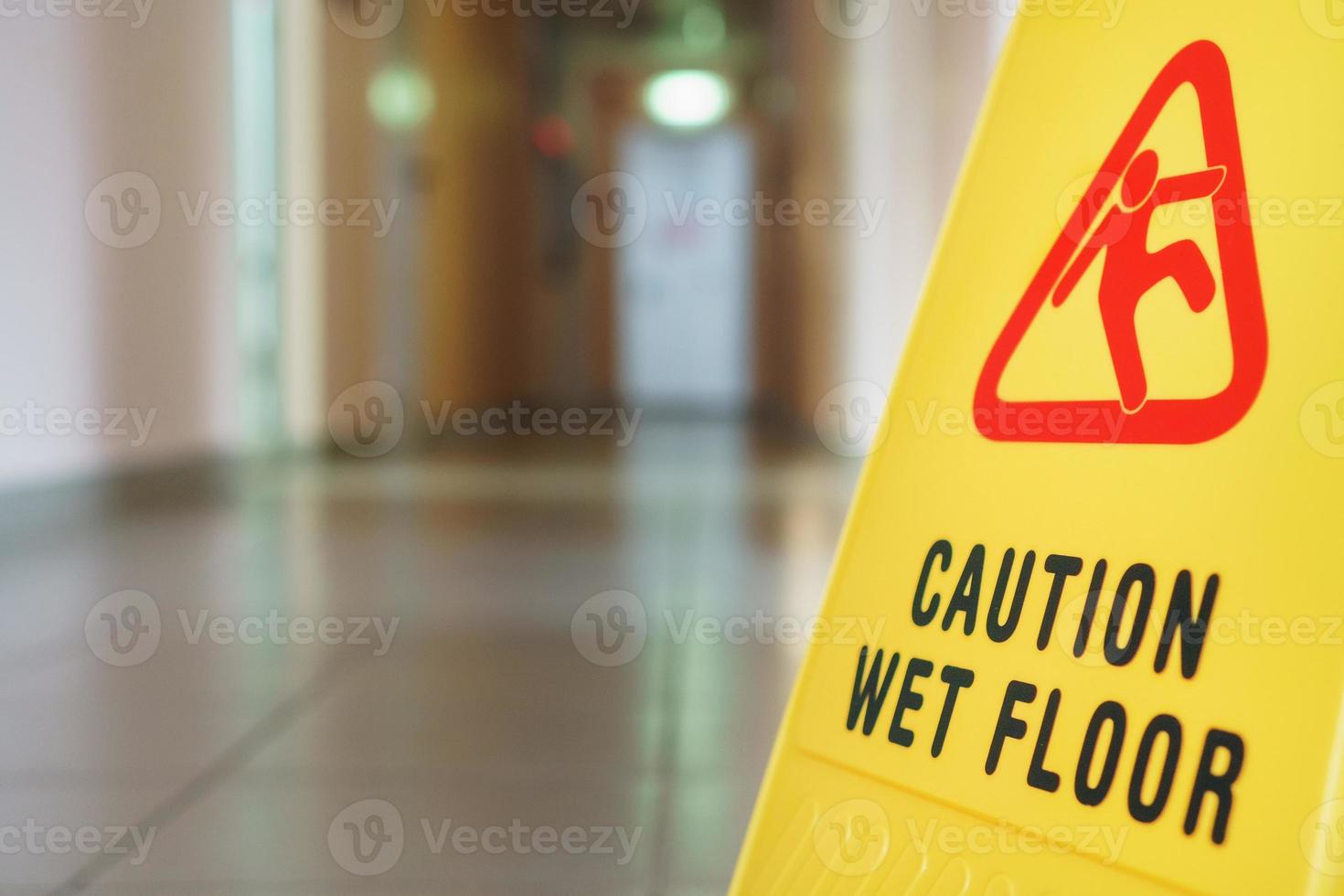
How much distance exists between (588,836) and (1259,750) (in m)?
0.66

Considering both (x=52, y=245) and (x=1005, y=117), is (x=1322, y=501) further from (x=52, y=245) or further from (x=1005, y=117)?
(x=52, y=245)

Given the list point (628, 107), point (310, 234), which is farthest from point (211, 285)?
point (628, 107)

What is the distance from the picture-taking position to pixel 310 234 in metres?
5.89

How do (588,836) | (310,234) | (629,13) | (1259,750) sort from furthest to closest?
(629,13) < (310,234) < (588,836) < (1259,750)

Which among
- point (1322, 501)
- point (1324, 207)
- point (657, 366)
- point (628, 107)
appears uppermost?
point (628, 107)
